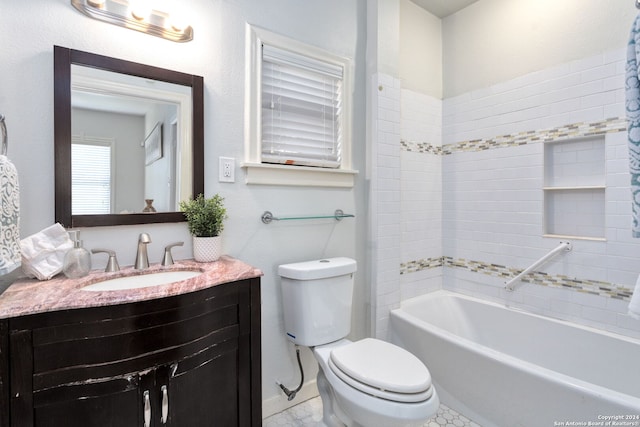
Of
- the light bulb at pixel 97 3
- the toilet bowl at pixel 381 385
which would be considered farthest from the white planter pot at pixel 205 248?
the light bulb at pixel 97 3

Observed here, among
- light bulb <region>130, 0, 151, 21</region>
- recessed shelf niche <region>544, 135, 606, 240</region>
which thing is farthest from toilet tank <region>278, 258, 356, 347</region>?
recessed shelf niche <region>544, 135, 606, 240</region>

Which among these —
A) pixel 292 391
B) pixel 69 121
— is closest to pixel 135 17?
pixel 69 121

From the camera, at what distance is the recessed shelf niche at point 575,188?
5.88 feet

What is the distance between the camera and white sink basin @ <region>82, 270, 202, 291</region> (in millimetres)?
1167

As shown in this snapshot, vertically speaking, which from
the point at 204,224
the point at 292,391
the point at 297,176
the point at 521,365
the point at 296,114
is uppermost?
the point at 296,114

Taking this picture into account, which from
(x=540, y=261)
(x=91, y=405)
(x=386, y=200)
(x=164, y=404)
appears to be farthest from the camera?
(x=386, y=200)

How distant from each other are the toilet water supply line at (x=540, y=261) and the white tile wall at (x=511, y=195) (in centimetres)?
3

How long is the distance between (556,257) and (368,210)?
1.19m

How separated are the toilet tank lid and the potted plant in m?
0.36

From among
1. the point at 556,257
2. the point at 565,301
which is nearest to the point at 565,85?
Answer: the point at 556,257

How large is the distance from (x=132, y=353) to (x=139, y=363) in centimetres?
4

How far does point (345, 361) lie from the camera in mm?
1365

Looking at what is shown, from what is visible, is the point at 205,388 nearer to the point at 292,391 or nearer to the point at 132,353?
the point at 132,353

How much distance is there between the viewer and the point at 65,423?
2.85ft
